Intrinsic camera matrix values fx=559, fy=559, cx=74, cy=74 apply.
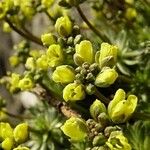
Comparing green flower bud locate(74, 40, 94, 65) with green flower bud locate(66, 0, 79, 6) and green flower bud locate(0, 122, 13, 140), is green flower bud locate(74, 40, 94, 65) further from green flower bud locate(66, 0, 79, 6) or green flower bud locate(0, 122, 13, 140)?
green flower bud locate(66, 0, 79, 6)

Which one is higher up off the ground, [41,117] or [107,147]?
[107,147]

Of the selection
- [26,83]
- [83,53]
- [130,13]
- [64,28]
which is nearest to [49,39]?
[64,28]

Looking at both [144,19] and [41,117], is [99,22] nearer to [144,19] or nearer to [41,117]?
[144,19]

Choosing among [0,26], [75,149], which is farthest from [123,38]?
[0,26]

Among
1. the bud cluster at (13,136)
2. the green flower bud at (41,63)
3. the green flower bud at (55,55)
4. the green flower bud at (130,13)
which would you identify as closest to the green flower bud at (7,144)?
the bud cluster at (13,136)

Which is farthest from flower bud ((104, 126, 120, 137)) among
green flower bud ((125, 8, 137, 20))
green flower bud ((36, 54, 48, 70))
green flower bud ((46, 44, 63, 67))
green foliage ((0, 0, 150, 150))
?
green flower bud ((125, 8, 137, 20))

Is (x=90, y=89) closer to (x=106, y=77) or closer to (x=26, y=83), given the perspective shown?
(x=106, y=77)
